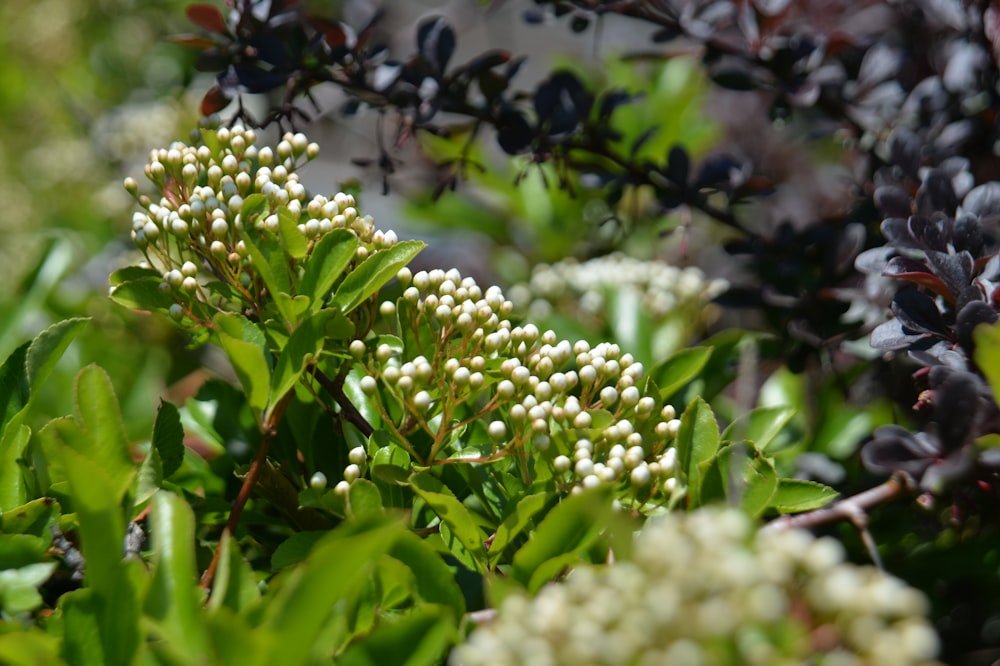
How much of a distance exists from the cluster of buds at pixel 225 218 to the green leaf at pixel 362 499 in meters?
0.22

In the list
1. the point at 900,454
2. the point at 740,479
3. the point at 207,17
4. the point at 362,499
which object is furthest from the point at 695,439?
the point at 207,17

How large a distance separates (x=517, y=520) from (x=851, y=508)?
253mm

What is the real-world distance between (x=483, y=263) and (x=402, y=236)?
59cm

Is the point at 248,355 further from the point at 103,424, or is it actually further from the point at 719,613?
the point at 719,613

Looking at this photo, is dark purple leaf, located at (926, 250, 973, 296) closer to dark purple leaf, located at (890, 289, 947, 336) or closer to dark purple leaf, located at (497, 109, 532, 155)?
dark purple leaf, located at (890, 289, 947, 336)

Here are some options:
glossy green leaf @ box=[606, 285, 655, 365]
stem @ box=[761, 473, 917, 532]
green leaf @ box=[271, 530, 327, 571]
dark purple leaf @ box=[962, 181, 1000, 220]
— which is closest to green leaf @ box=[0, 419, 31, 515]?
green leaf @ box=[271, 530, 327, 571]

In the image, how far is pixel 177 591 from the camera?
61cm

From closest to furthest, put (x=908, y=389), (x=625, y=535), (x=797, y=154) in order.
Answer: (x=625, y=535), (x=908, y=389), (x=797, y=154)

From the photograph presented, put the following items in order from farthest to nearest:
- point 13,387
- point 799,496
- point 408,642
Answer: point 13,387
point 799,496
point 408,642

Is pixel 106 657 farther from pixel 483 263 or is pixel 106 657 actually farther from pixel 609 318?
pixel 483 263

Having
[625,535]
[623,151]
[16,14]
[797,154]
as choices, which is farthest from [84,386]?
[16,14]

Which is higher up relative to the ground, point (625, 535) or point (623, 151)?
point (623, 151)

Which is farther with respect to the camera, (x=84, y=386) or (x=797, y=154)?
(x=797, y=154)

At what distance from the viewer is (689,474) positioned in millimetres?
794
